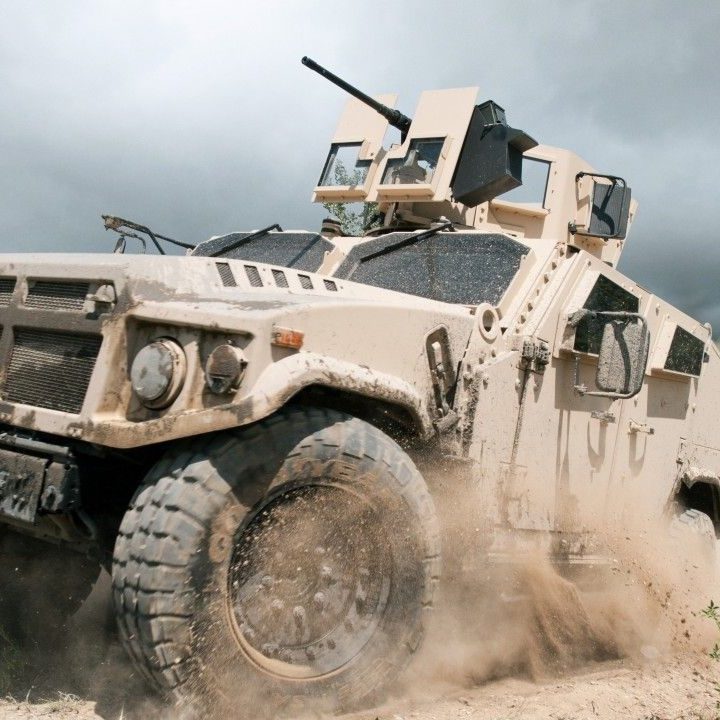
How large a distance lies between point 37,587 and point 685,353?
4.19m

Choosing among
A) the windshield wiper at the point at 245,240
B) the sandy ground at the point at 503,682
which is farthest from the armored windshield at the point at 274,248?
the sandy ground at the point at 503,682

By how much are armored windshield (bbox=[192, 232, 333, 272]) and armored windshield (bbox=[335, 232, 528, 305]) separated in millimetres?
267

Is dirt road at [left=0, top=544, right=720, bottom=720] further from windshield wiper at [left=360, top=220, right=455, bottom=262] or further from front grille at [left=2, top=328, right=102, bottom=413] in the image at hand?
windshield wiper at [left=360, top=220, right=455, bottom=262]

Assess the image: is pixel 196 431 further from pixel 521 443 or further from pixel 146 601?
pixel 521 443

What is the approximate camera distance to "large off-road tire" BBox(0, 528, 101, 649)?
4.05 metres

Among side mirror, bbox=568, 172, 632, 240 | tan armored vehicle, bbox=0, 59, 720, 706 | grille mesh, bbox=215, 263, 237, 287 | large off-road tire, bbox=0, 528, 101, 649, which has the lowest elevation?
large off-road tire, bbox=0, 528, 101, 649

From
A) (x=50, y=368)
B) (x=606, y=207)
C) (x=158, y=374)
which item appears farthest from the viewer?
(x=606, y=207)

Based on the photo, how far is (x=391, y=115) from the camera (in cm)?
718

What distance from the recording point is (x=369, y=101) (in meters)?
7.17

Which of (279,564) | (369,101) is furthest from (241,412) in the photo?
(369,101)

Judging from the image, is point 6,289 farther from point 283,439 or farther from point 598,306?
point 598,306

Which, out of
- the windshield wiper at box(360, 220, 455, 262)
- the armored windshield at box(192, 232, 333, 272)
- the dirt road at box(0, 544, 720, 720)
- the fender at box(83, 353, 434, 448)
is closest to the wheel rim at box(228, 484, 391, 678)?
the dirt road at box(0, 544, 720, 720)

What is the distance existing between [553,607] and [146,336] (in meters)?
2.68

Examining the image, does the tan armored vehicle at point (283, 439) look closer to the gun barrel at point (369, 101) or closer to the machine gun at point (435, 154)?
the machine gun at point (435, 154)
